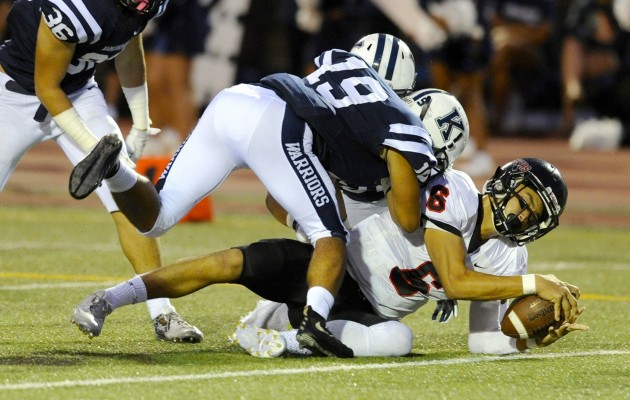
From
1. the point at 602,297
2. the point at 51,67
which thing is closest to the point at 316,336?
the point at 51,67

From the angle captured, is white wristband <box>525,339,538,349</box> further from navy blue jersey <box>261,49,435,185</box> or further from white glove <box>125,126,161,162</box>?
white glove <box>125,126,161,162</box>

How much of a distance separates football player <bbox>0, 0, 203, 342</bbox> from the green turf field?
0.36 meters

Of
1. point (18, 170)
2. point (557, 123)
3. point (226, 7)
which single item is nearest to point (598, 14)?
point (557, 123)

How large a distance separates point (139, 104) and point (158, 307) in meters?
0.92

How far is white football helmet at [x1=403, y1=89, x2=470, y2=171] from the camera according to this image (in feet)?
16.7

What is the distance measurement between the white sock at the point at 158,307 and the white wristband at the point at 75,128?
2.17 feet

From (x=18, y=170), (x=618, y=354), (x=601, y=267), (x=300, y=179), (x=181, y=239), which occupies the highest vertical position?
(x=300, y=179)

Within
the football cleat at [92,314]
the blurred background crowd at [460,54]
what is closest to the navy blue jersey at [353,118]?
the football cleat at [92,314]

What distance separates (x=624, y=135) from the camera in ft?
53.5

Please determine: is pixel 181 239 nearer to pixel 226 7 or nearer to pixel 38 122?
pixel 38 122

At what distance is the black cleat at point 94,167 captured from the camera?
4574 mm

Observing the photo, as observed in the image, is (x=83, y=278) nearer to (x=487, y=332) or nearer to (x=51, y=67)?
(x=51, y=67)

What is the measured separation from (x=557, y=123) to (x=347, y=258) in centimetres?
1269

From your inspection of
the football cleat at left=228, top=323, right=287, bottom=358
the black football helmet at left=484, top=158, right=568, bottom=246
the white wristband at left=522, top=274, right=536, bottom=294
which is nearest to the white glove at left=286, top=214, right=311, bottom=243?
the football cleat at left=228, top=323, right=287, bottom=358
